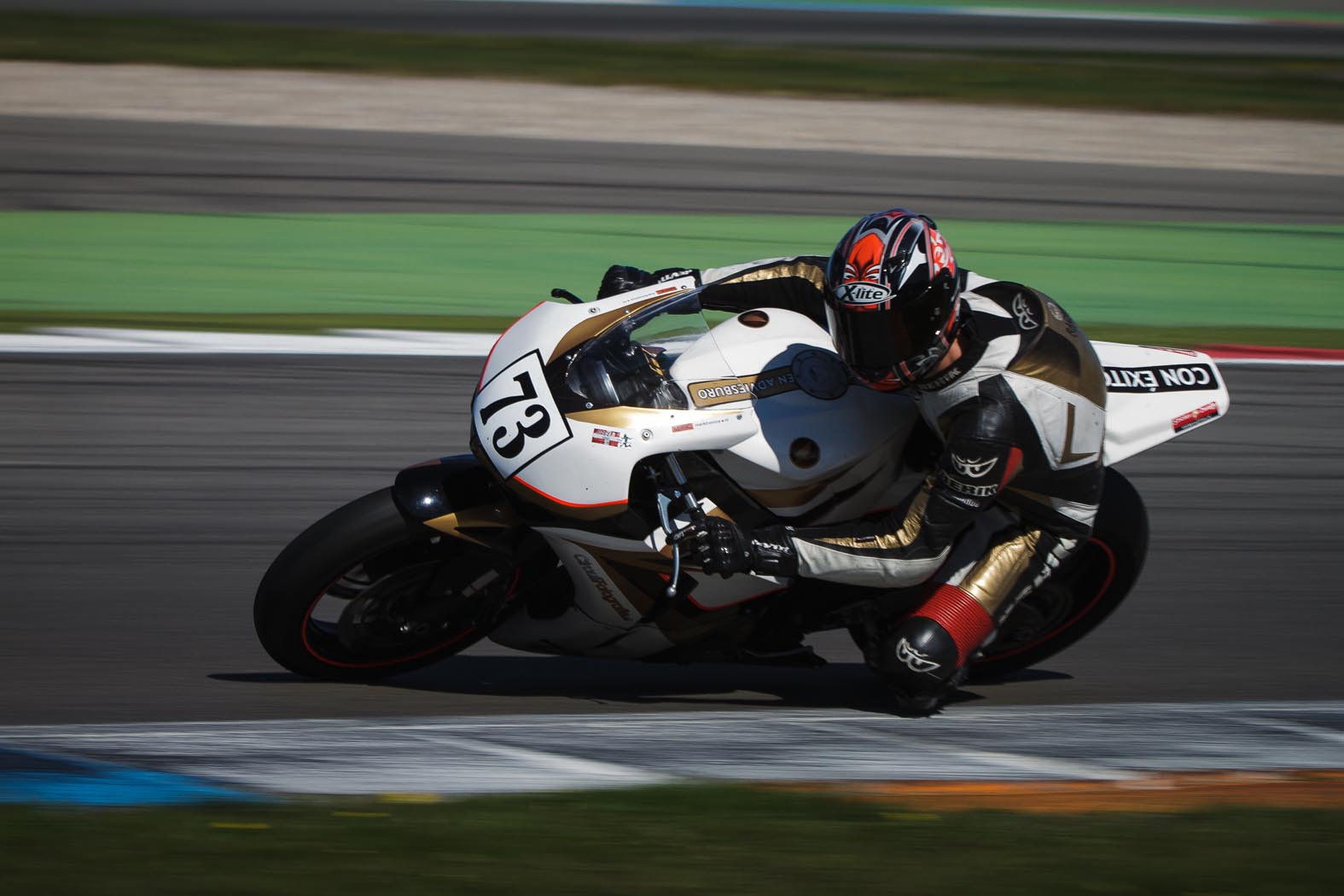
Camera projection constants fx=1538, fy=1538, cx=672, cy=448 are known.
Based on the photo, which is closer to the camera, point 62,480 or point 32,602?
point 32,602

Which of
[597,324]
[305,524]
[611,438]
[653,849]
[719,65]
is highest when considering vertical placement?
[719,65]

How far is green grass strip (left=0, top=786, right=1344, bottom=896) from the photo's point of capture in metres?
2.95

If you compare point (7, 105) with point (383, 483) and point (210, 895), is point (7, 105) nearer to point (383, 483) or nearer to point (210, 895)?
point (383, 483)

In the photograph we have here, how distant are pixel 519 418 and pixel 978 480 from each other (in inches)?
46.8

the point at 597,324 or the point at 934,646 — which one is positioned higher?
the point at 597,324

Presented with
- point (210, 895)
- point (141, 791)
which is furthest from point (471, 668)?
point (210, 895)

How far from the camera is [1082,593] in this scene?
188 inches

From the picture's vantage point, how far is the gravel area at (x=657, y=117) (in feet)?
41.8

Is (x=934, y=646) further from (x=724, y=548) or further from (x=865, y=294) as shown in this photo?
(x=865, y=294)

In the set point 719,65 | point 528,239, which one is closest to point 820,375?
point 528,239

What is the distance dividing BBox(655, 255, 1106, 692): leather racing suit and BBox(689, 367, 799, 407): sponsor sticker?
0.34 metres

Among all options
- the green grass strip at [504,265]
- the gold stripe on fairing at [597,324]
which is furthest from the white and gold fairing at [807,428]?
the green grass strip at [504,265]

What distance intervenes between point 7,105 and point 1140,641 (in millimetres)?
10566

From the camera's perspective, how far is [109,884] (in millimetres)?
2873
